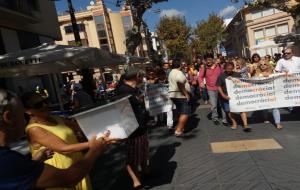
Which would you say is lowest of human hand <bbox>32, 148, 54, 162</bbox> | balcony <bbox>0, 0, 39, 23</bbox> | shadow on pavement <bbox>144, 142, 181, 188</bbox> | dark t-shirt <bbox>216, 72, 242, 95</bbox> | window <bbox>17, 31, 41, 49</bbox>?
shadow on pavement <bbox>144, 142, 181, 188</bbox>

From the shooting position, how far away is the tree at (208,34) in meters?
71.1

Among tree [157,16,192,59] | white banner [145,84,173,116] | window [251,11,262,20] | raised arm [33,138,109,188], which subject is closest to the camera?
raised arm [33,138,109,188]

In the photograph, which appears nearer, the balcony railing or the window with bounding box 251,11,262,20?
the balcony railing

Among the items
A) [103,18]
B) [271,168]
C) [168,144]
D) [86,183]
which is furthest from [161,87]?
[103,18]

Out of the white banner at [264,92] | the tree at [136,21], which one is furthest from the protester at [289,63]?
the tree at [136,21]

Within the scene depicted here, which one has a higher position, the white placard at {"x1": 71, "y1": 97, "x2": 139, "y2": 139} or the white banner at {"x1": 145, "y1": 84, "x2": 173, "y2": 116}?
the white placard at {"x1": 71, "y1": 97, "x2": 139, "y2": 139}

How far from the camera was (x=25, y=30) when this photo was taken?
20.2 metres

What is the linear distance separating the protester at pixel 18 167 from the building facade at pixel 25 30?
50.4 ft

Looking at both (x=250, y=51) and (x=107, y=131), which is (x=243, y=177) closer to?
(x=107, y=131)

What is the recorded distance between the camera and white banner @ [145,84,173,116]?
1138cm

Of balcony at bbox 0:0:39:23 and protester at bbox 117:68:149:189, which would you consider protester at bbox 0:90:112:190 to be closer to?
protester at bbox 117:68:149:189

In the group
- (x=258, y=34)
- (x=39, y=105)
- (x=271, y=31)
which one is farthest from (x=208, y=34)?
(x=39, y=105)

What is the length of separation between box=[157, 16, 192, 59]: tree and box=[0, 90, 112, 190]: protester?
2175 inches

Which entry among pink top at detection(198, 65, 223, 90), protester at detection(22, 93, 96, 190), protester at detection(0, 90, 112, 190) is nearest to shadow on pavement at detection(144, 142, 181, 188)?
pink top at detection(198, 65, 223, 90)
